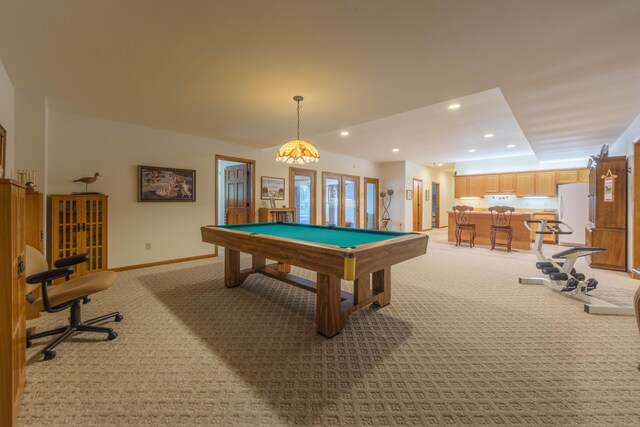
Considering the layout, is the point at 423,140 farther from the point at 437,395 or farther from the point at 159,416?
the point at 159,416

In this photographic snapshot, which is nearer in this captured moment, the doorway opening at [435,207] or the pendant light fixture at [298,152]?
the pendant light fixture at [298,152]

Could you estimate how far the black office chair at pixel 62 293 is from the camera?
1.81m

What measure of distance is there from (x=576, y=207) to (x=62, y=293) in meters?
9.03

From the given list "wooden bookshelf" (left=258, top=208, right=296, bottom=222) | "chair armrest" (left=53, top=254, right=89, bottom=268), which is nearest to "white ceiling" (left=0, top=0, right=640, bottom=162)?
"chair armrest" (left=53, top=254, right=89, bottom=268)

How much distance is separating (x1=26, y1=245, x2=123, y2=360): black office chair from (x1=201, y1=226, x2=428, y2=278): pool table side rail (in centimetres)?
117

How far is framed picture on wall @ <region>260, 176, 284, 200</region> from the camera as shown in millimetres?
5902

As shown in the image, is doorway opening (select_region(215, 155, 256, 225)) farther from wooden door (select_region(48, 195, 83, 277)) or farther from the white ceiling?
wooden door (select_region(48, 195, 83, 277))

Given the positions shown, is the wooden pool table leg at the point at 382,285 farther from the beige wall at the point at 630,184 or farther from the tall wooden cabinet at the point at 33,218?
the beige wall at the point at 630,184

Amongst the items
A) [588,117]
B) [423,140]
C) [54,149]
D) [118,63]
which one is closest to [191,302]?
[118,63]

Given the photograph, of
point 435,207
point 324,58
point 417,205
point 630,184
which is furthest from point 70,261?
Result: point 435,207

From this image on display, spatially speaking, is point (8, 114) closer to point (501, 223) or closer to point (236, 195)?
point (236, 195)

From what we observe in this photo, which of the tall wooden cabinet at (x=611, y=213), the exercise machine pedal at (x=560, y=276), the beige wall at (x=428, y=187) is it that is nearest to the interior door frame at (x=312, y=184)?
the beige wall at (x=428, y=187)

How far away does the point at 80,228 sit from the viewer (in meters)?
3.54

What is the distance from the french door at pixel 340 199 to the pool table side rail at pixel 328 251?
4935 mm
